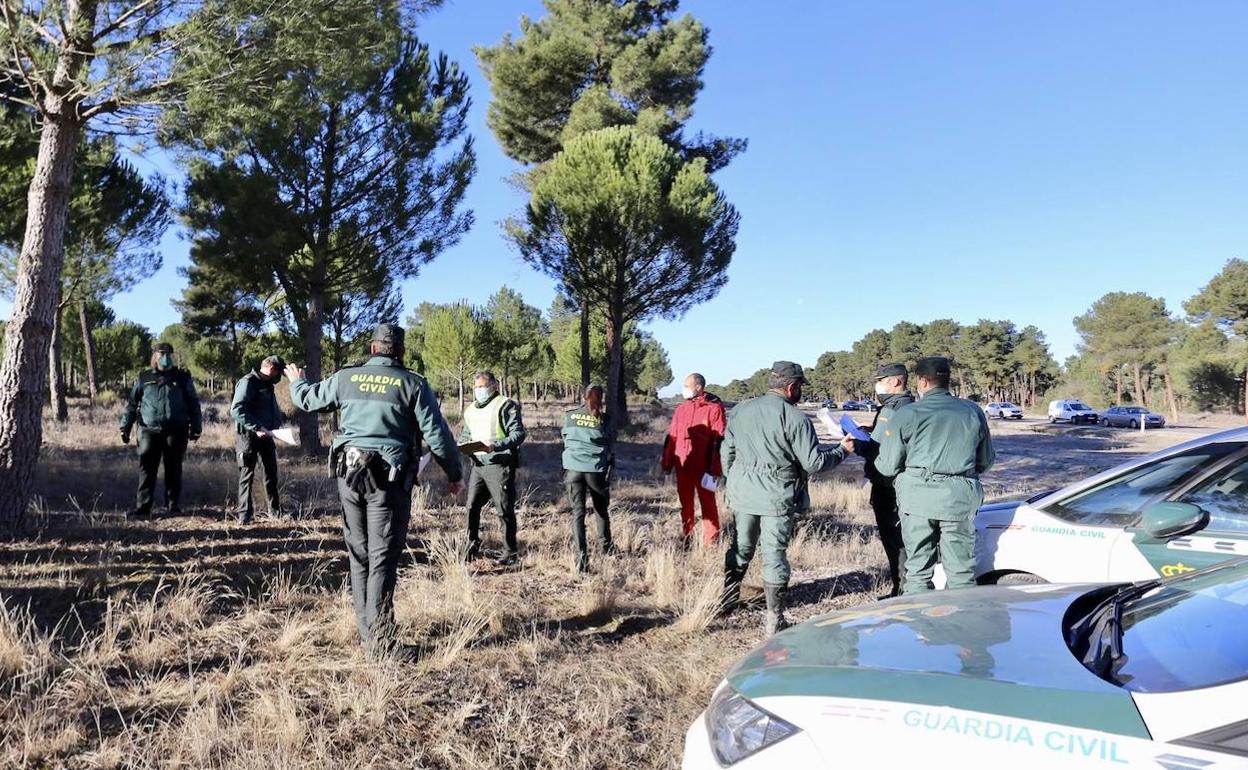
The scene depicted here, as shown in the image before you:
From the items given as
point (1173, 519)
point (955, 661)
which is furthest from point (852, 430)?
point (955, 661)

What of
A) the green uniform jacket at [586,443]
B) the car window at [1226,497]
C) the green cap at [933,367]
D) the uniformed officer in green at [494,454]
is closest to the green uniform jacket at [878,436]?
the green cap at [933,367]

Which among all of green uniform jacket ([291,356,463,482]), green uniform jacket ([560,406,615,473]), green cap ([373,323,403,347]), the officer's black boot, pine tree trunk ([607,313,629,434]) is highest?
pine tree trunk ([607,313,629,434])

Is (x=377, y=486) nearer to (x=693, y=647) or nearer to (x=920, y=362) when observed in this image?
(x=693, y=647)

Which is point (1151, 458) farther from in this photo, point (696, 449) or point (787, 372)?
point (696, 449)

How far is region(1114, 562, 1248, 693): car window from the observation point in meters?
1.55

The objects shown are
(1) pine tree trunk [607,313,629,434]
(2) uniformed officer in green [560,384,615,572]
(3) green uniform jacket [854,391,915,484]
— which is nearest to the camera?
(3) green uniform jacket [854,391,915,484]

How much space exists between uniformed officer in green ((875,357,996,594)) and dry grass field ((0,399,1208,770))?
3.85 ft

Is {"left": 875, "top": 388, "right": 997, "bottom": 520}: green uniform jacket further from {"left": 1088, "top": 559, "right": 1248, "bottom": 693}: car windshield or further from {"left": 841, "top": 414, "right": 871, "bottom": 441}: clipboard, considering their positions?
{"left": 1088, "top": 559, "right": 1248, "bottom": 693}: car windshield

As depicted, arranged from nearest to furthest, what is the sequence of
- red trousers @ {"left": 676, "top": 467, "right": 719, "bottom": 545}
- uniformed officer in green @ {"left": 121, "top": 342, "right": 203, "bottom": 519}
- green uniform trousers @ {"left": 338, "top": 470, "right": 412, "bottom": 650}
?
1. green uniform trousers @ {"left": 338, "top": 470, "right": 412, "bottom": 650}
2. red trousers @ {"left": 676, "top": 467, "right": 719, "bottom": 545}
3. uniformed officer in green @ {"left": 121, "top": 342, "right": 203, "bottom": 519}

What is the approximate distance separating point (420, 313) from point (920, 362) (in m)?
50.0

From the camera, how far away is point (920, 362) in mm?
4383

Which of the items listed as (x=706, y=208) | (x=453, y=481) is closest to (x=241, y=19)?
(x=453, y=481)

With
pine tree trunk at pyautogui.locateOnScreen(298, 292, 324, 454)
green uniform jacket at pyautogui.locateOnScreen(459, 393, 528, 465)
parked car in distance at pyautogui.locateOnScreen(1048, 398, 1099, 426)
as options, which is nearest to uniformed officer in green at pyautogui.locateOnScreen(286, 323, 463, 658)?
green uniform jacket at pyautogui.locateOnScreen(459, 393, 528, 465)

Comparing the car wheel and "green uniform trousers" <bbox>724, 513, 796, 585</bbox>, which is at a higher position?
"green uniform trousers" <bbox>724, 513, 796, 585</bbox>
